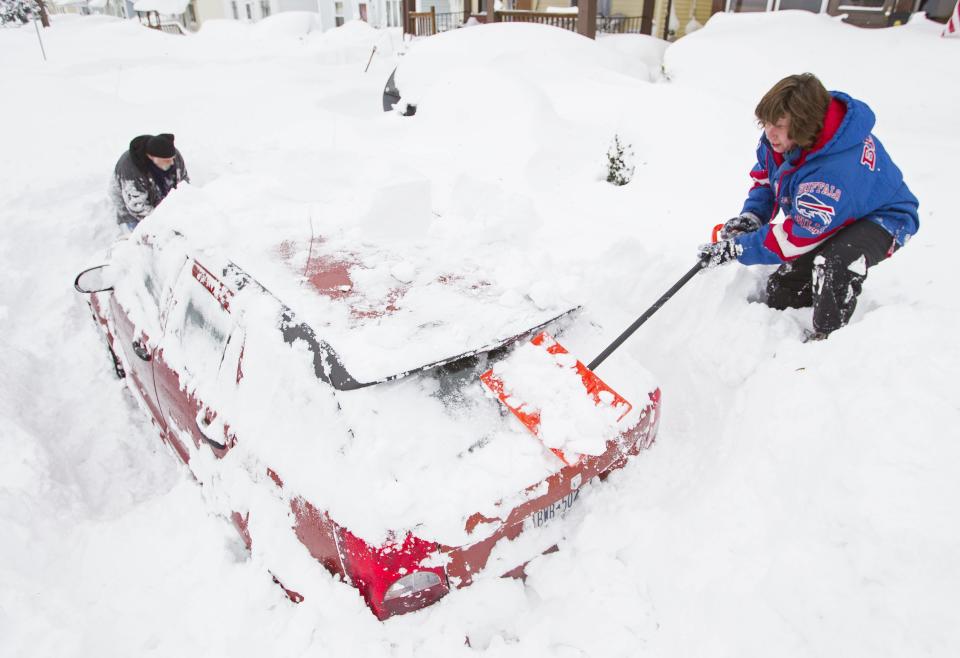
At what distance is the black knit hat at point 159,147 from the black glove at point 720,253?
177 inches

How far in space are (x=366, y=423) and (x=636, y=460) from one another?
4.03ft

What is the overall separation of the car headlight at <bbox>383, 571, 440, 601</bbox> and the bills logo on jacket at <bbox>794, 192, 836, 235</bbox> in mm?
2550

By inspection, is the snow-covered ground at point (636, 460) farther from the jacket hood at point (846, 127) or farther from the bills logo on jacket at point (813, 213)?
the jacket hood at point (846, 127)

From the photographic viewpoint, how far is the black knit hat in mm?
4754

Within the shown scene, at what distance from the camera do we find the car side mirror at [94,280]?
318 centimetres

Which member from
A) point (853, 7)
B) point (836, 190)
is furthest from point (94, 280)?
point (853, 7)

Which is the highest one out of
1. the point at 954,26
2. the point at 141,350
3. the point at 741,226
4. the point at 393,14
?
the point at 393,14

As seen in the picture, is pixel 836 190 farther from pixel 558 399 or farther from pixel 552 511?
pixel 552 511

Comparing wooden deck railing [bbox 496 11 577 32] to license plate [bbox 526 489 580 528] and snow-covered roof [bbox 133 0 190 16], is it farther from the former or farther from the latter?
snow-covered roof [bbox 133 0 190 16]

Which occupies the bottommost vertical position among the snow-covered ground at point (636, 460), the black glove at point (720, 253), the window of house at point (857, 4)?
the snow-covered ground at point (636, 460)

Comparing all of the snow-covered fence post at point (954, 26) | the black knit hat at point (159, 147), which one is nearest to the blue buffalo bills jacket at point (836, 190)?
the black knit hat at point (159, 147)

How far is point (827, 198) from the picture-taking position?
2768 millimetres

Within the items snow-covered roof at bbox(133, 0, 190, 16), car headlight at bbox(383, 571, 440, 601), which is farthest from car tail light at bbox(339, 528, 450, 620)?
snow-covered roof at bbox(133, 0, 190, 16)

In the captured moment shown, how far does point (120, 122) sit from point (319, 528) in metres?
8.95
